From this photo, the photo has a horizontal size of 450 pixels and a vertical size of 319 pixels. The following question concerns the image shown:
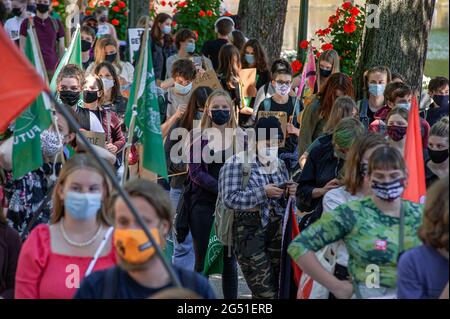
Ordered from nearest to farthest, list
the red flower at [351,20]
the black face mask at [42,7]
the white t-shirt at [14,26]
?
the red flower at [351,20] → the white t-shirt at [14,26] → the black face mask at [42,7]

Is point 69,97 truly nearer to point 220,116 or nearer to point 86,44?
point 220,116

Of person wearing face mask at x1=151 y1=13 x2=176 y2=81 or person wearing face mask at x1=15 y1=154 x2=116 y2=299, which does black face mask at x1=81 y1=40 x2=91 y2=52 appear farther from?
person wearing face mask at x1=15 y1=154 x2=116 y2=299

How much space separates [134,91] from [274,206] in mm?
1539

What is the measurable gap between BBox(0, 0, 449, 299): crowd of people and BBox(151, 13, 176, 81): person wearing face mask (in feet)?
8.41

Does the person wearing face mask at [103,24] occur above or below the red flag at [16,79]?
below

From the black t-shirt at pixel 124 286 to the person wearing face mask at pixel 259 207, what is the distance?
11.1 feet

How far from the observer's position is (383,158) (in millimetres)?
6336

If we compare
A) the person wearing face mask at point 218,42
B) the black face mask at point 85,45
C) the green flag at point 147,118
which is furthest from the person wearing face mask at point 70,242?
the black face mask at point 85,45

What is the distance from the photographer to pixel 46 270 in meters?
5.87

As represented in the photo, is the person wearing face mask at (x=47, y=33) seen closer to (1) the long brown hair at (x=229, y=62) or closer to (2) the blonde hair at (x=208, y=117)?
(1) the long brown hair at (x=229, y=62)

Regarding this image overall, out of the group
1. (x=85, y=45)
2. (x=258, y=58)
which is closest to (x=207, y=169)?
(x=258, y=58)

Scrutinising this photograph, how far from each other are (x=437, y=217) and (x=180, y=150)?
5.20m

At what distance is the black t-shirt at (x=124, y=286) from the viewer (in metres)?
5.06
